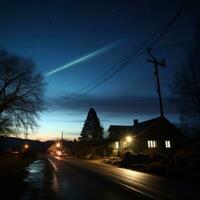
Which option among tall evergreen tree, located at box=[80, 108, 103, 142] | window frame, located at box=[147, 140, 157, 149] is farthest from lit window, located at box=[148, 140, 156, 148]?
tall evergreen tree, located at box=[80, 108, 103, 142]

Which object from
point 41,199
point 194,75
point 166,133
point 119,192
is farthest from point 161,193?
point 166,133

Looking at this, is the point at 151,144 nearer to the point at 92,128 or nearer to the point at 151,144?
the point at 151,144

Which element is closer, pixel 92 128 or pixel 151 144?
pixel 151 144

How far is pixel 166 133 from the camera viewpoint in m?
48.3

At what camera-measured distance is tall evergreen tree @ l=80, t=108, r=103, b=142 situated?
300ft

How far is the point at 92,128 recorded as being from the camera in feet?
Result: 304

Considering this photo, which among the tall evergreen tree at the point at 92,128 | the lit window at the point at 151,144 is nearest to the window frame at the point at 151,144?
the lit window at the point at 151,144

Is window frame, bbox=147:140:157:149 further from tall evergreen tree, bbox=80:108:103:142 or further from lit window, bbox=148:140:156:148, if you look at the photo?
tall evergreen tree, bbox=80:108:103:142

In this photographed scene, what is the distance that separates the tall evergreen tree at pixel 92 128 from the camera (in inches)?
3595

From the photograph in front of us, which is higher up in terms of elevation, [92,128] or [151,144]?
[92,128]

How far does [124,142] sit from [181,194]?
41868 mm

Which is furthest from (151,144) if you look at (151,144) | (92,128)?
(92,128)

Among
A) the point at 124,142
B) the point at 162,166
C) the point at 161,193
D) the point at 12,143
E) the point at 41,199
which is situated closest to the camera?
the point at 41,199

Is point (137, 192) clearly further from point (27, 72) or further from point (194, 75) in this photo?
point (27, 72)
